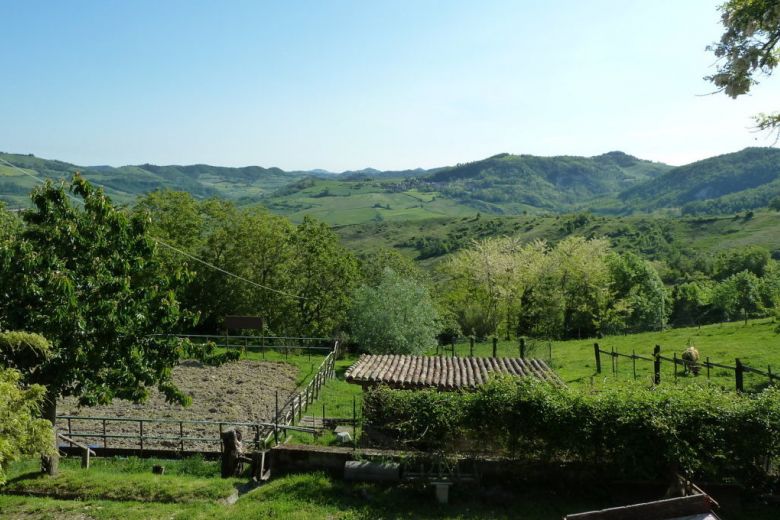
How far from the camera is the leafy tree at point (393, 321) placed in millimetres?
31250

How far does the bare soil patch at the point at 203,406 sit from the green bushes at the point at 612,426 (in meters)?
7.77

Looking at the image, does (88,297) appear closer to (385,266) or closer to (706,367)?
(706,367)

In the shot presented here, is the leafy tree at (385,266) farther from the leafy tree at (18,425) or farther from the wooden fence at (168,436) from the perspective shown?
the leafy tree at (18,425)

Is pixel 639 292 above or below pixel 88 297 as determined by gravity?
below

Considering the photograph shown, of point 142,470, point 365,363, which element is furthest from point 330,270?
point 142,470

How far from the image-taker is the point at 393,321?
1240 inches

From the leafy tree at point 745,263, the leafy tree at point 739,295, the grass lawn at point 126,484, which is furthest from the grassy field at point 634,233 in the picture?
the grass lawn at point 126,484

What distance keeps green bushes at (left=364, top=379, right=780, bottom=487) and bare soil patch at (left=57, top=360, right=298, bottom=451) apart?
25.5 feet

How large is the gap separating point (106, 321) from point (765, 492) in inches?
560

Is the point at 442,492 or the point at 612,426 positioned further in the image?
the point at 442,492

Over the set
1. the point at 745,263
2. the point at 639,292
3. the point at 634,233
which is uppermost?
the point at 634,233

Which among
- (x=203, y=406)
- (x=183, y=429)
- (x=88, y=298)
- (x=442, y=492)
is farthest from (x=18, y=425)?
(x=203, y=406)

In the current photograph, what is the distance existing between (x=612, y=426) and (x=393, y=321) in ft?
69.0

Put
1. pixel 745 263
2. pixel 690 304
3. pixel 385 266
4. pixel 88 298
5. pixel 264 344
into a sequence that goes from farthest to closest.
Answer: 1. pixel 745 263
2. pixel 690 304
3. pixel 385 266
4. pixel 264 344
5. pixel 88 298
